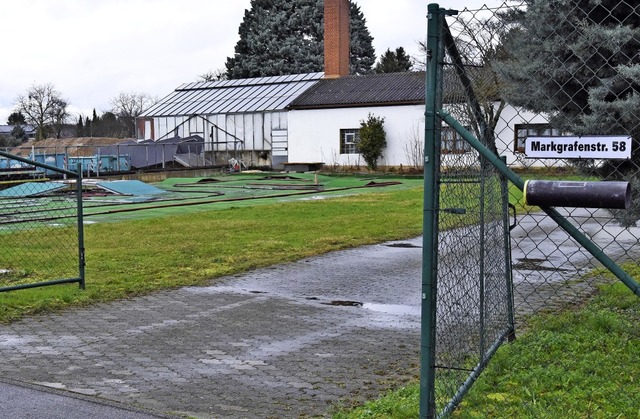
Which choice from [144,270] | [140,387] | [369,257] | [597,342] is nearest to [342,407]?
[140,387]

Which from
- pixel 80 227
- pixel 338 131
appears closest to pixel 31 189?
pixel 80 227

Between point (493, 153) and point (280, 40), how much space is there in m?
61.2

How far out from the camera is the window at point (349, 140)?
44094 mm

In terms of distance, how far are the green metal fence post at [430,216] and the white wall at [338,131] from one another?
3761 centimetres

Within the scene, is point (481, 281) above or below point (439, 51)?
below

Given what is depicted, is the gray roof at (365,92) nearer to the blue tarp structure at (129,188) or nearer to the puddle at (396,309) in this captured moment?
the blue tarp structure at (129,188)

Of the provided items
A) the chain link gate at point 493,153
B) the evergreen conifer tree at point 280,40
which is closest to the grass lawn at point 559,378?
the chain link gate at point 493,153

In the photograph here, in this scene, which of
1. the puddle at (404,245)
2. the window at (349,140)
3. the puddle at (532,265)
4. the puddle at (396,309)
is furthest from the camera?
the window at (349,140)

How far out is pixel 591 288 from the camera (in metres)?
9.28

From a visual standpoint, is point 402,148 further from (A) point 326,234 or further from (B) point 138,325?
(B) point 138,325

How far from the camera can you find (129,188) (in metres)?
28.5

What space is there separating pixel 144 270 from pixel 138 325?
11.0 ft

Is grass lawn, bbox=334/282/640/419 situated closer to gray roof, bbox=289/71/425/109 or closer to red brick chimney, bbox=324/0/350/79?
gray roof, bbox=289/71/425/109

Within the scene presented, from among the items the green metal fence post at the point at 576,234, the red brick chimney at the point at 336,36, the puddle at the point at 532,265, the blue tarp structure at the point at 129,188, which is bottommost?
the puddle at the point at 532,265
